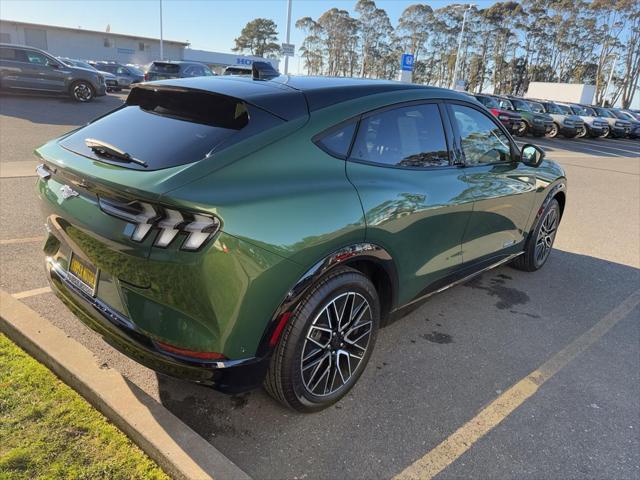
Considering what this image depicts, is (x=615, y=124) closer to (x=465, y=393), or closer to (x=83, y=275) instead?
(x=465, y=393)

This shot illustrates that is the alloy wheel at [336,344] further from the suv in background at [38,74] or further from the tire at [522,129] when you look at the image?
the tire at [522,129]

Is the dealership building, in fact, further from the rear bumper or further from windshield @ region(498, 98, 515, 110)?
the rear bumper

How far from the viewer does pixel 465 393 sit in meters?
3.02

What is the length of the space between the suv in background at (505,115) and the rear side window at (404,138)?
752 inches

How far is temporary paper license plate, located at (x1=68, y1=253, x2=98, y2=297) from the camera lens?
2.40 m

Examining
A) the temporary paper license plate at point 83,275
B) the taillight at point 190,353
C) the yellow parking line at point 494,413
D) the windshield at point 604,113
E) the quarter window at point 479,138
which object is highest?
the quarter window at point 479,138

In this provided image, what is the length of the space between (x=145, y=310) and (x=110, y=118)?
1.34 meters

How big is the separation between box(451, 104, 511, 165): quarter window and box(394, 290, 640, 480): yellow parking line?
5.12ft

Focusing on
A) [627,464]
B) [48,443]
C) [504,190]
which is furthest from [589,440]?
[48,443]

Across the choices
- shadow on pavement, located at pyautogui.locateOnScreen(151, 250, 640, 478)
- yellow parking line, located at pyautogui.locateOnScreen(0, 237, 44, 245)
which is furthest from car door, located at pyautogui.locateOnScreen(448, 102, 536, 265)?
yellow parking line, located at pyautogui.locateOnScreen(0, 237, 44, 245)

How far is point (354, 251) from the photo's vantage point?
8.43 ft

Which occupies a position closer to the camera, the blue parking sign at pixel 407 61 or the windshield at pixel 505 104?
the windshield at pixel 505 104

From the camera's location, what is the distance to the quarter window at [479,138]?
362cm

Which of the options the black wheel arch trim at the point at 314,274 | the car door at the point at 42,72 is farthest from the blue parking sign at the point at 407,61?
the black wheel arch trim at the point at 314,274
